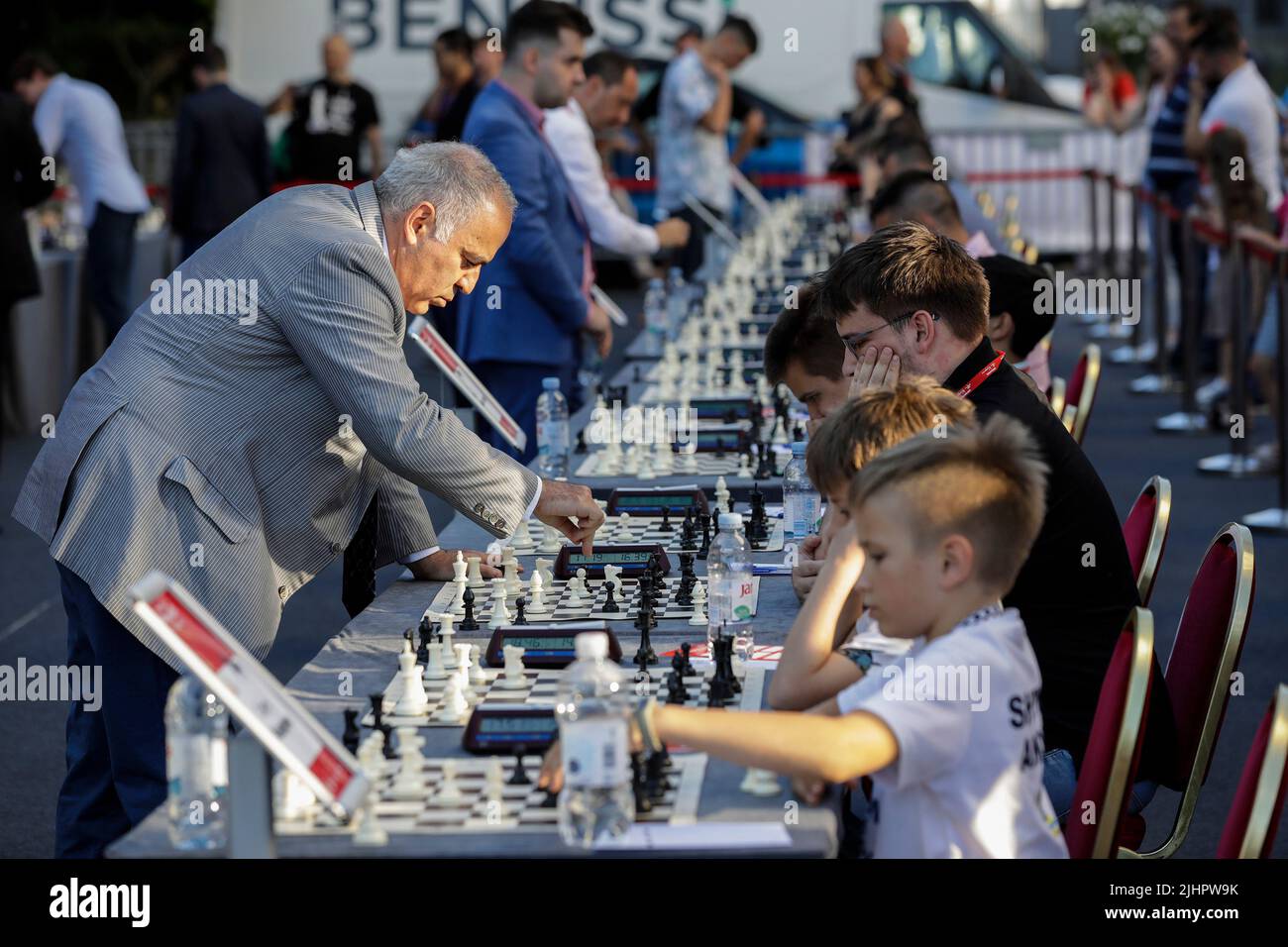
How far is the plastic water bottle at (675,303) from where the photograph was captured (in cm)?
793

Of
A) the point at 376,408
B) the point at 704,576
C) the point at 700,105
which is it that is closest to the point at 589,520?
the point at 704,576

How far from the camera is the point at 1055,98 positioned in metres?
18.0

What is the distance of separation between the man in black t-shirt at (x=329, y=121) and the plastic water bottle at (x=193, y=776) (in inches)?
419

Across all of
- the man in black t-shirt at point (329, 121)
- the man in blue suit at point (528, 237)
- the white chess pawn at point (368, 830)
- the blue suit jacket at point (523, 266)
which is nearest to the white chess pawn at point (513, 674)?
the white chess pawn at point (368, 830)

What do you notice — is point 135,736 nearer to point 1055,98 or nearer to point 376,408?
point 376,408

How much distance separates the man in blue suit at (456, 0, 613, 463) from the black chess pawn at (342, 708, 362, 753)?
3596 mm

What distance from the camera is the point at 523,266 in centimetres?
654

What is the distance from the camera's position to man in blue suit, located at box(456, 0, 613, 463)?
6469 millimetres

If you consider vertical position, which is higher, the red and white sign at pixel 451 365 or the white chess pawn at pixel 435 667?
the red and white sign at pixel 451 365

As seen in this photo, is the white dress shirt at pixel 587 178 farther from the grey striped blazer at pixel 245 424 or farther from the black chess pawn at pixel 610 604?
the black chess pawn at pixel 610 604

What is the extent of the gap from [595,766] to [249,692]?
0.43m

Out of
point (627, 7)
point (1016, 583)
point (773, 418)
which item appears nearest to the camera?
point (1016, 583)

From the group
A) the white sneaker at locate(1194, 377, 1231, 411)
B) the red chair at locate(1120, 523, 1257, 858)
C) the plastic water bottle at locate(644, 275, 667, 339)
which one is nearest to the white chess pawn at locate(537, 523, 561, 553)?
the red chair at locate(1120, 523, 1257, 858)
